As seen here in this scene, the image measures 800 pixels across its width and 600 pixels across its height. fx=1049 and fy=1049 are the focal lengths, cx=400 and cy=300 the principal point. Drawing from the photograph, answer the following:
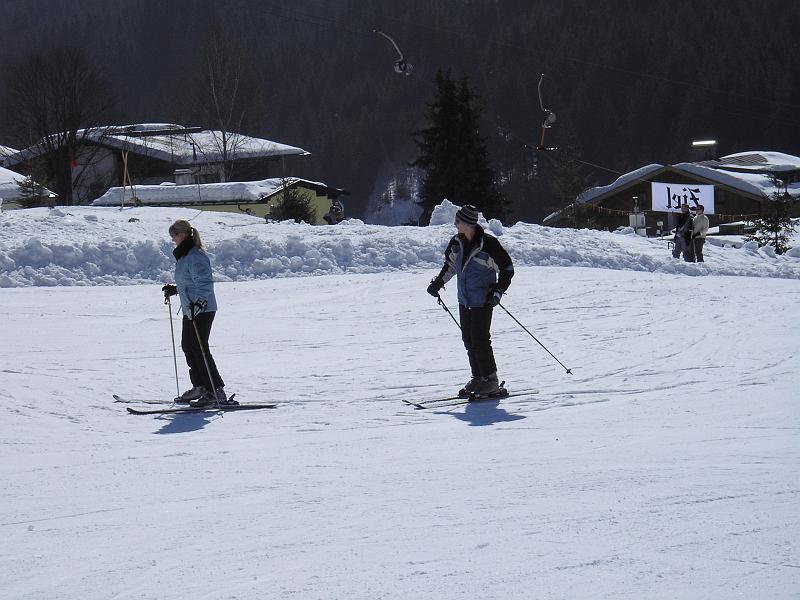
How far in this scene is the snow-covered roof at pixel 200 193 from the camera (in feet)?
141

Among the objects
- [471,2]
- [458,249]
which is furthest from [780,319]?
[471,2]

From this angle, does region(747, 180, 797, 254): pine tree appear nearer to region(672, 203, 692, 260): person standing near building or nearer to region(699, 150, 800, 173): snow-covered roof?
region(672, 203, 692, 260): person standing near building

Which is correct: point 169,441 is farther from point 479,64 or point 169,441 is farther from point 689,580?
point 479,64

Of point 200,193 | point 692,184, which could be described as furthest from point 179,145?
point 692,184

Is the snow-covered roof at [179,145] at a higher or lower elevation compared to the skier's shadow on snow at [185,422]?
higher

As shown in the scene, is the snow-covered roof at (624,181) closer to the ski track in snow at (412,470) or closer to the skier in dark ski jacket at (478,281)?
the ski track in snow at (412,470)

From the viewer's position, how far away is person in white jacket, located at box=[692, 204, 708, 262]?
66.1 feet

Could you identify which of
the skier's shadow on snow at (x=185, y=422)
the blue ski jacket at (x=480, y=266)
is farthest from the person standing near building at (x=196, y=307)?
the blue ski jacket at (x=480, y=266)

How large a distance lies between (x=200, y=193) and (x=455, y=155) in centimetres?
1075

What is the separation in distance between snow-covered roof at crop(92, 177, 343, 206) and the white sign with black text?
16757 mm

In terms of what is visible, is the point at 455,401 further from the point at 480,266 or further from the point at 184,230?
the point at 184,230

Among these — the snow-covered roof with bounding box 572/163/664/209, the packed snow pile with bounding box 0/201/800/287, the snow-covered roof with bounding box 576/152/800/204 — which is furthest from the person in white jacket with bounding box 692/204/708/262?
the snow-covered roof with bounding box 572/163/664/209

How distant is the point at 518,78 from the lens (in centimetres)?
9288

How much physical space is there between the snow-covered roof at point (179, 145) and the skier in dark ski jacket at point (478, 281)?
149ft
